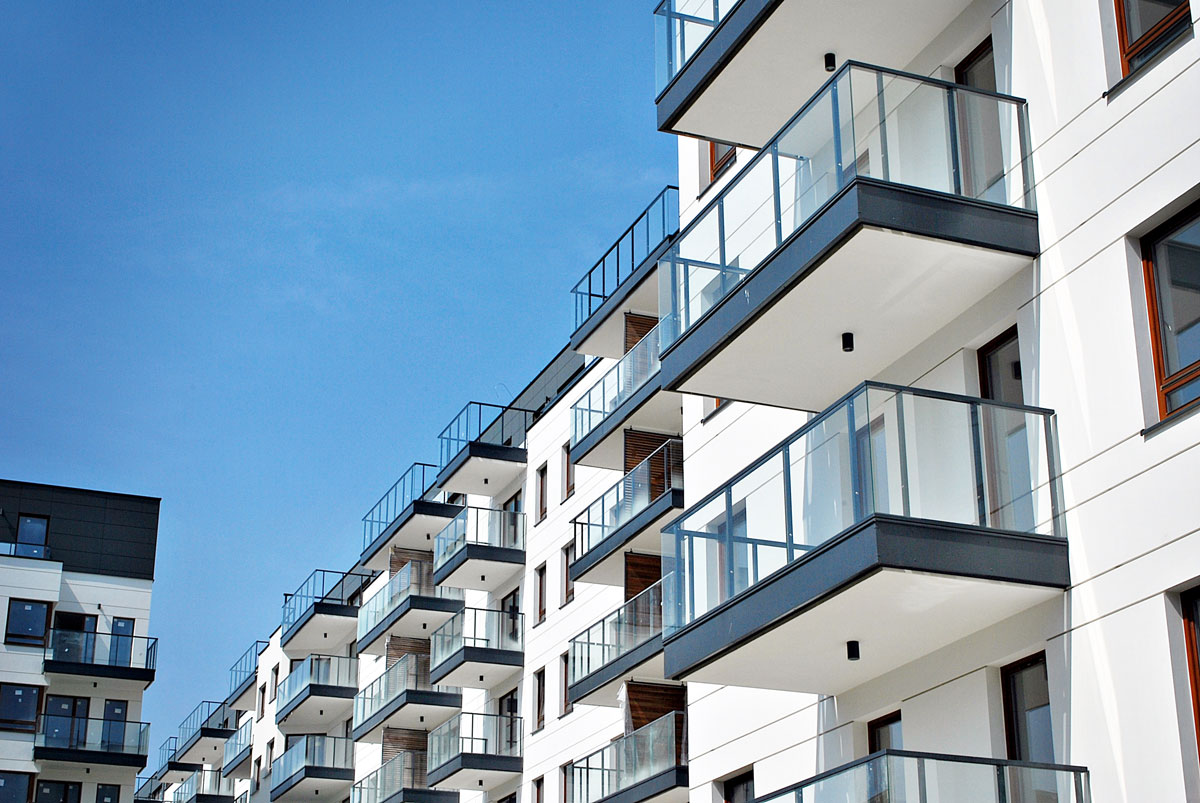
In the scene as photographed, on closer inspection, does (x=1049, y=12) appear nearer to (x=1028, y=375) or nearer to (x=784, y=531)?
(x=1028, y=375)

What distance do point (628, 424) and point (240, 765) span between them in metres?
32.6

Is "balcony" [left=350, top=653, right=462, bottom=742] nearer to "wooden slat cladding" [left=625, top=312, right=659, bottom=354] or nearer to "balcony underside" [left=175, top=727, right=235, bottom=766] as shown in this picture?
"wooden slat cladding" [left=625, top=312, right=659, bottom=354]

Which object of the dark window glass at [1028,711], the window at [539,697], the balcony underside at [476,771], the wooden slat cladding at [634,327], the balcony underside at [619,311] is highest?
the balcony underside at [619,311]

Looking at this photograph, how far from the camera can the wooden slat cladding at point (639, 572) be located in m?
27.4

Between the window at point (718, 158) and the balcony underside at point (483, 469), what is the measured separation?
54.6ft

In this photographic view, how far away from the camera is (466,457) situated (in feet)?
120

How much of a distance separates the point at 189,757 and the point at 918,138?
5743cm

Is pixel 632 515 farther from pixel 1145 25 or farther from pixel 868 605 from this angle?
pixel 1145 25

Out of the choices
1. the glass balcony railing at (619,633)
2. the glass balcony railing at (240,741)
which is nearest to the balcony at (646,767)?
the glass balcony railing at (619,633)

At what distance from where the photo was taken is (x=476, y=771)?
34156 mm

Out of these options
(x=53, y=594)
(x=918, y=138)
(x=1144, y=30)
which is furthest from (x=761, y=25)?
(x=53, y=594)

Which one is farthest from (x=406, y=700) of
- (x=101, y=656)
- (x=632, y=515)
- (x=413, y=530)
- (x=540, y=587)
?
(x=632, y=515)

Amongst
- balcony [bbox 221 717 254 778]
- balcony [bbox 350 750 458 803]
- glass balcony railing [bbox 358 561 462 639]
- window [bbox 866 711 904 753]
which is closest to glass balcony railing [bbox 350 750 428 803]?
balcony [bbox 350 750 458 803]

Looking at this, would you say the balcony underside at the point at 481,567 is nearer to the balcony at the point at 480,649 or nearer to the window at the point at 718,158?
the balcony at the point at 480,649
